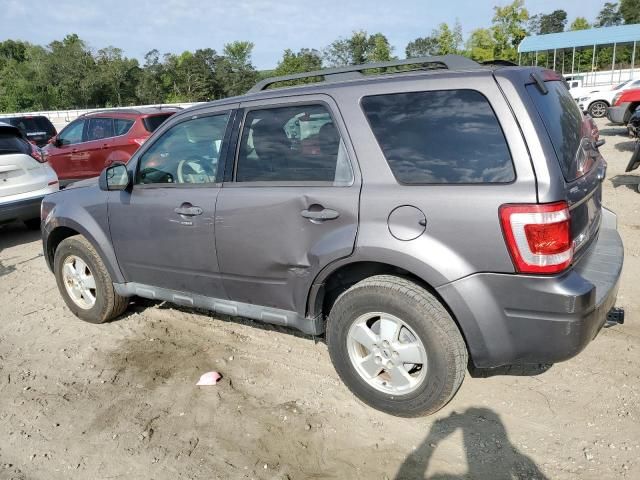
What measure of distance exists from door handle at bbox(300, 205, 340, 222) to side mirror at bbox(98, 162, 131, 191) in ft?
5.47

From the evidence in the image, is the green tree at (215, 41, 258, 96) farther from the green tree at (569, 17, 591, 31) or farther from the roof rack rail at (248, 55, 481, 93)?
the roof rack rail at (248, 55, 481, 93)

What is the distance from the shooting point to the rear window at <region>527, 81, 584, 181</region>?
2561 mm

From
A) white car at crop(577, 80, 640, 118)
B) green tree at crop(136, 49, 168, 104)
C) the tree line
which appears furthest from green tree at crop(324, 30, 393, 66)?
white car at crop(577, 80, 640, 118)

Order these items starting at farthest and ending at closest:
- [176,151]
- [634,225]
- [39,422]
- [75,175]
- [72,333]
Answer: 1. [75,175]
2. [634,225]
3. [72,333]
4. [176,151]
5. [39,422]

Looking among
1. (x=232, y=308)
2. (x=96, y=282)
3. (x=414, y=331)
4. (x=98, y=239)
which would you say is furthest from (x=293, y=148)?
(x=96, y=282)

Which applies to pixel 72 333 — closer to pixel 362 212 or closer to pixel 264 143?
pixel 264 143

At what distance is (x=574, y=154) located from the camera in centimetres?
274

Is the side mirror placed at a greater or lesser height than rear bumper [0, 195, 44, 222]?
greater

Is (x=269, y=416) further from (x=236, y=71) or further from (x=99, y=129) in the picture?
(x=236, y=71)

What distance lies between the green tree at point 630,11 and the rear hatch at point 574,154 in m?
77.3

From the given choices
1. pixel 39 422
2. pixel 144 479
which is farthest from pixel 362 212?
pixel 39 422

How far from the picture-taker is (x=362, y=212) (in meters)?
2.81

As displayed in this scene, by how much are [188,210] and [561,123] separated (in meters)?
2.35

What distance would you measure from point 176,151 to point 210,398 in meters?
1.79
